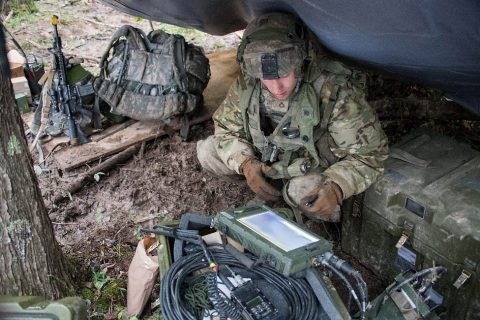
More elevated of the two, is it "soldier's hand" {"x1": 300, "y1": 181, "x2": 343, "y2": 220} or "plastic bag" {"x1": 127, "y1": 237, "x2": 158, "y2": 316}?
"soldier's hand" {"x1": 300, "y1": 181, "x2": 343, "y2": 220}

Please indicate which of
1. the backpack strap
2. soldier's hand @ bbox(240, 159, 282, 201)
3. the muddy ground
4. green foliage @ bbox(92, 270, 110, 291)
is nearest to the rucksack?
the backpack strap

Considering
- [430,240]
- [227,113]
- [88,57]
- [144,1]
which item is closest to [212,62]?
[88,57]

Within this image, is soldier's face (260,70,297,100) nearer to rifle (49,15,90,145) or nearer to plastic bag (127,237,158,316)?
plastic bag (127,237,158,316)

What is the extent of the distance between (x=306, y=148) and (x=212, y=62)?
2.85m

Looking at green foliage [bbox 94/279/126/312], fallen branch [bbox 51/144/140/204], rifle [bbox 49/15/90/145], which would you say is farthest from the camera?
rifle [bbox 49/15/90/145]

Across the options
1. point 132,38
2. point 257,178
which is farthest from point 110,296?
point 132,38

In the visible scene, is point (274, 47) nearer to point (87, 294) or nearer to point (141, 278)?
point (141, 278)

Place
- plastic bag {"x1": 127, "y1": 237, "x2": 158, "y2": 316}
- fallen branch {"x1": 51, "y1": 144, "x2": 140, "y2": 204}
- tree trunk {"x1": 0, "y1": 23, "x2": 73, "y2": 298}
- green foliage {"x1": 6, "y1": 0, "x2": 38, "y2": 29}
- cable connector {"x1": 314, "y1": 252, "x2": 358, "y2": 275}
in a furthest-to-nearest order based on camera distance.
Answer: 1. green foliage {"x1": 6, "y1": 0, "x2": 38, "y2": 29}
2. fallen branch {"x1": 51, "y1": 144, "x2": 140, "y2": 204}
3. plastic bag {"x1": 127, "y1": 237, "x2": 158, "y2": 316}
4. tree trunk {"x1": 0, "y1": 23, "x2": 73, "y2": 298}
5. cable connector {"x1": 314, "y1": 252, "x2": 358, "y2": 275}

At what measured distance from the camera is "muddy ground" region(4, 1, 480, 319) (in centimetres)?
308

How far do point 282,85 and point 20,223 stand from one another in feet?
5.27

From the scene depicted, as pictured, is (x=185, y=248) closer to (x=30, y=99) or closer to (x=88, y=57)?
(x=30, y=99)

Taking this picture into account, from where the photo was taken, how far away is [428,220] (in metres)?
2.63

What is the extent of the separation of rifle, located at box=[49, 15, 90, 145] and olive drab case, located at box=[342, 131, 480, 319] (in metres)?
2.28

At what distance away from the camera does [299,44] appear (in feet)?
9.39
